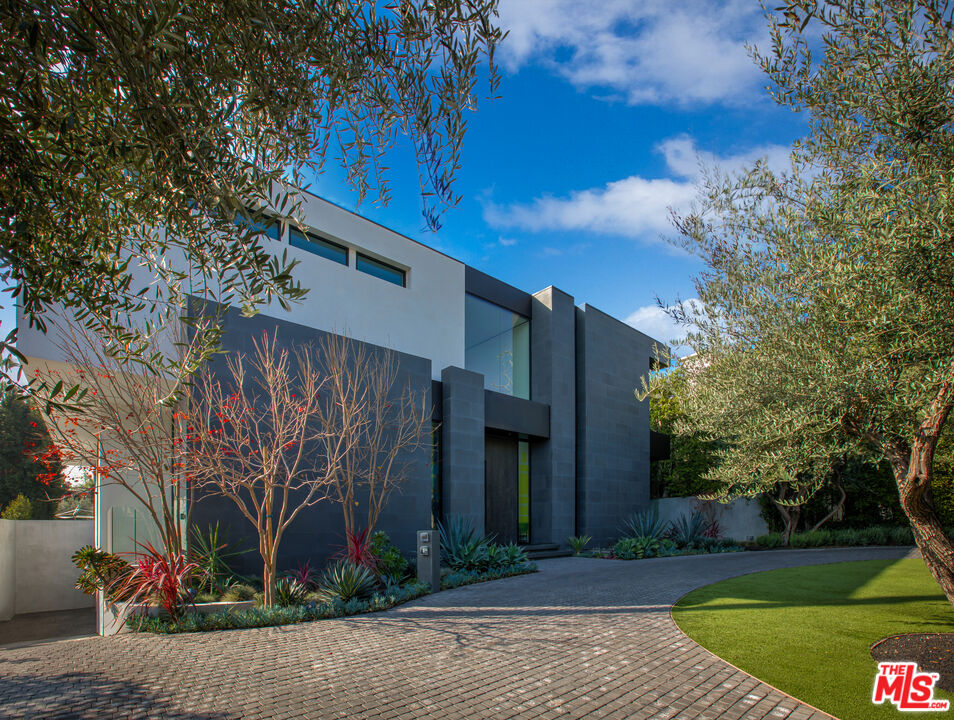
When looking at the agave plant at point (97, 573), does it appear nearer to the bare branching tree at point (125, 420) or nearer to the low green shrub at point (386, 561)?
the bare branching tree at point (125, 420)

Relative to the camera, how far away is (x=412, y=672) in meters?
5.94

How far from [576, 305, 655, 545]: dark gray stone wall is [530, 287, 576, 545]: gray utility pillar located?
0.42 metres

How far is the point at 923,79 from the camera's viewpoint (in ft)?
16.2

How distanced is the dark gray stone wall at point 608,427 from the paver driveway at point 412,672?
1027 cm

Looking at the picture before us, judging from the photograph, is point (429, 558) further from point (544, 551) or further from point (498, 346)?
point (498, 346)

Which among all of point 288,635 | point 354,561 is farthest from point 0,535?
point 288,635

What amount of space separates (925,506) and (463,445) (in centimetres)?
1007

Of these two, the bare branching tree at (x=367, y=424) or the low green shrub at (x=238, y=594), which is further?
the bare branching tree at (x=367, y=424)

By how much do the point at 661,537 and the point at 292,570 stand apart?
39.9ft

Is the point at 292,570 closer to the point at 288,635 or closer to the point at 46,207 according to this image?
the point at 288,635

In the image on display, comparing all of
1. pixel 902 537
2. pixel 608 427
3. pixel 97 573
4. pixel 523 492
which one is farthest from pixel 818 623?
pixel 608 427

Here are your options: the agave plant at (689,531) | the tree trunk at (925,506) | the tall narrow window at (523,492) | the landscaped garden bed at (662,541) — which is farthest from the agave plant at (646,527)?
the tree trunk at (925,506)

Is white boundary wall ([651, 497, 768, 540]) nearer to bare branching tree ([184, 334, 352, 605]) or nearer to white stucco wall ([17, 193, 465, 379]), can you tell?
white stucco wall ([17, 193, 465, 379])

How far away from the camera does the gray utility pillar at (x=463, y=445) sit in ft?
48.1
